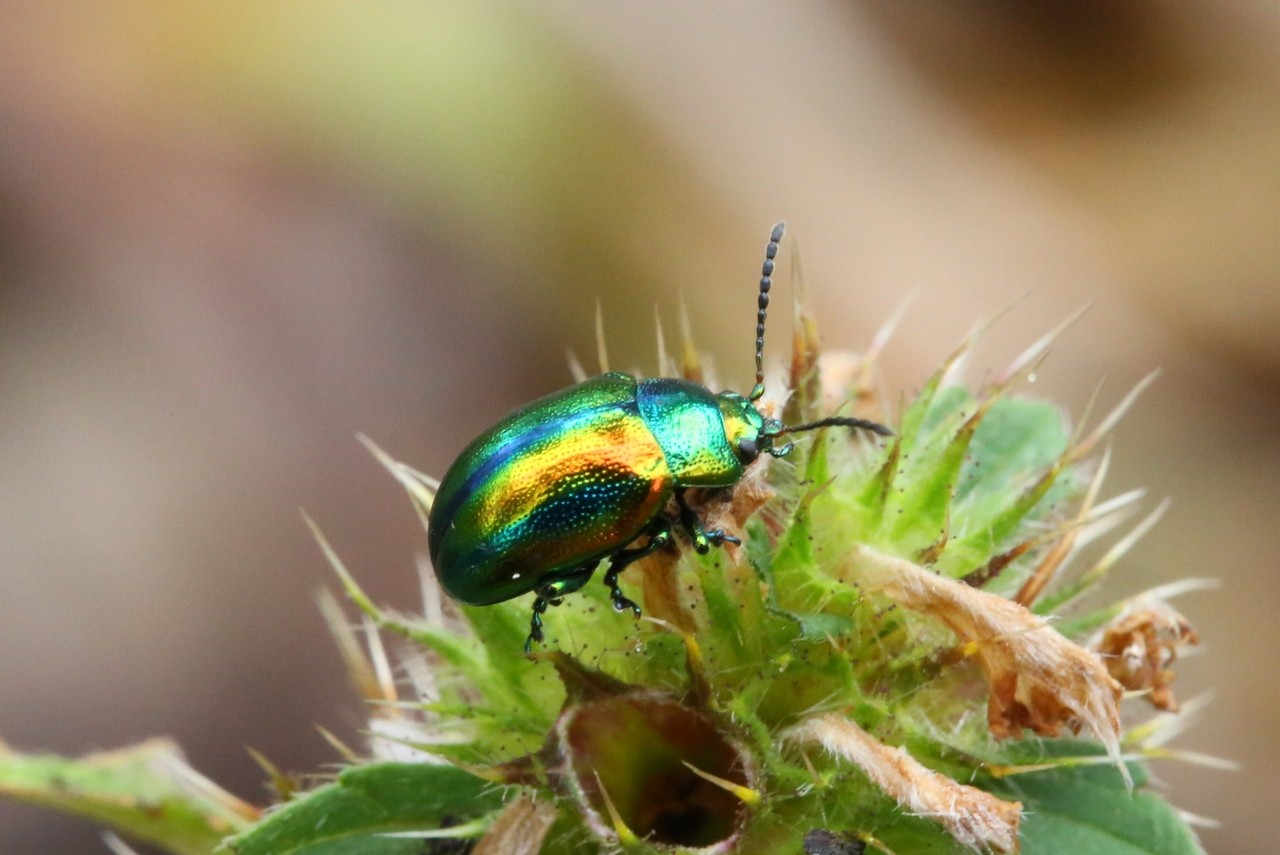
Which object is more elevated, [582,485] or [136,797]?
[582,485]

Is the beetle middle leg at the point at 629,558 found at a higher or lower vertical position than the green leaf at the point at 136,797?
higher

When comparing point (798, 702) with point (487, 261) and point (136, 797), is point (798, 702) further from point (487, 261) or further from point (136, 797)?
point (487, 261)

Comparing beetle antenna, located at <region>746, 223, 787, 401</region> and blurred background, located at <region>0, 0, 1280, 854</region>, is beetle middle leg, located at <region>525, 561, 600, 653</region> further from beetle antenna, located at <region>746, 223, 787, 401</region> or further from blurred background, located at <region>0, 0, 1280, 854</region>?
blurred background, located at <region>0, 0, 1280, 854</region>

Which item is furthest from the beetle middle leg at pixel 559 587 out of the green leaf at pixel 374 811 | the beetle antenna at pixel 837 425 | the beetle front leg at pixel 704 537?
the beetle antenna at pixel 837 425

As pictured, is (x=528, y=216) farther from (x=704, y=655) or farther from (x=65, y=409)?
(x=704, y=655)

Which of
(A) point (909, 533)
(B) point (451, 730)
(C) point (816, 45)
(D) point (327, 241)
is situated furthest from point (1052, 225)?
(B) point (451, 730)

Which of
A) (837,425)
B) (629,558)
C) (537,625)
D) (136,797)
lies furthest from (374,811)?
(837,425)

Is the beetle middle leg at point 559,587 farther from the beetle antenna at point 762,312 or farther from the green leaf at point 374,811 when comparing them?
the beetle antenna at point 762,312
